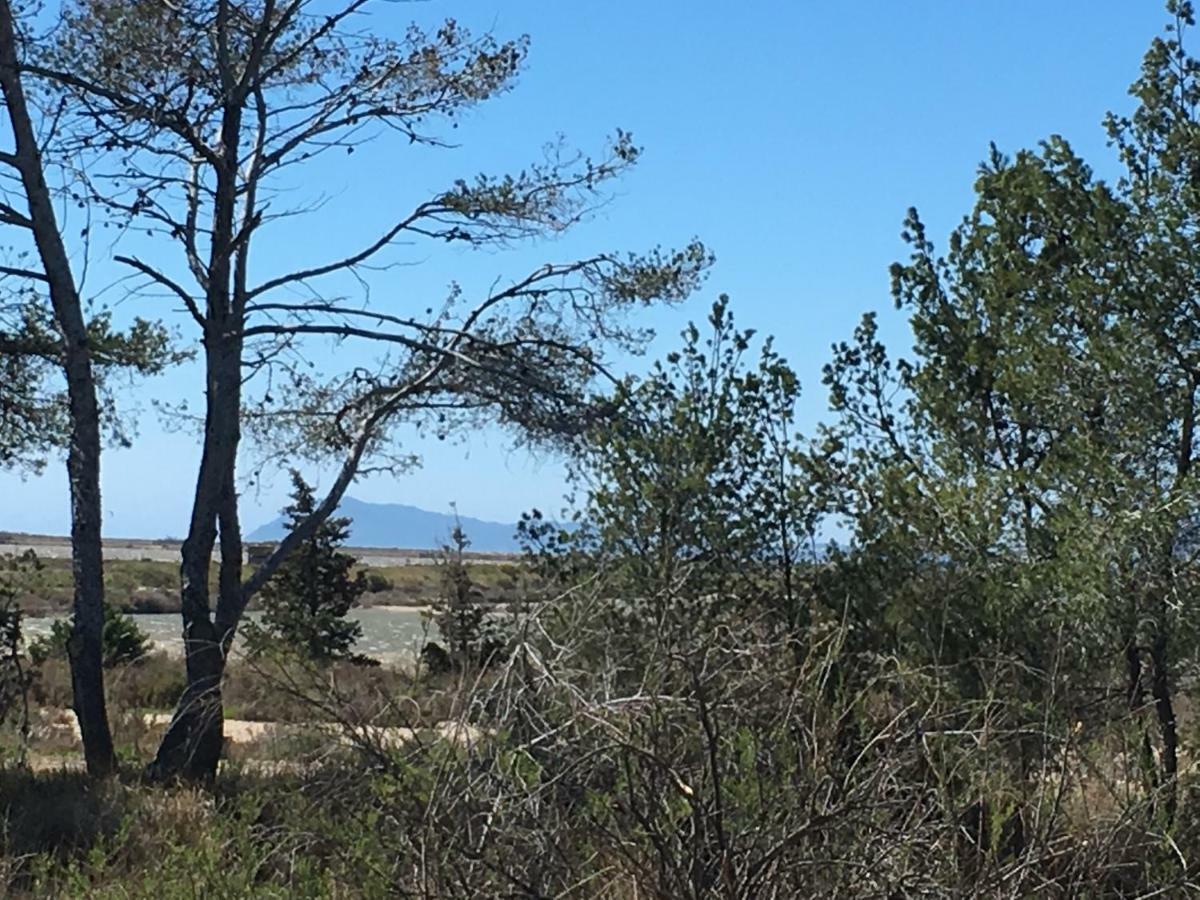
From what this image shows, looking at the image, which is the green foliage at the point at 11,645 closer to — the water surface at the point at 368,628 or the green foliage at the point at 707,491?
the green foliage at the point at 707,491

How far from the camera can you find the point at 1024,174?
862cm

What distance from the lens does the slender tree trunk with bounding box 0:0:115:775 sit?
12219 mm

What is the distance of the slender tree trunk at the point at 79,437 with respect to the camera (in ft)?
40.1

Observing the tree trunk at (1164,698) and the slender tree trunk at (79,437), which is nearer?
the tree trunk at (1164,698)

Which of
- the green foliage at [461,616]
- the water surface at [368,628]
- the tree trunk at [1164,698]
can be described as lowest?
the water surface at [368,628]

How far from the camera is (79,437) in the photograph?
12453 mm

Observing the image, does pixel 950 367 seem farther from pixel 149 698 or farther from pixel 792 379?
pixel 149 698

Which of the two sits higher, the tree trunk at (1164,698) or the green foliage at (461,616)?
the green foliage at (461,616)

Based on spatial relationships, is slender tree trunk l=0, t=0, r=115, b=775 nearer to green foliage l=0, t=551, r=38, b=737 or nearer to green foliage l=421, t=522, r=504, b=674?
green foliage l=0, t=551, r=38, b=737

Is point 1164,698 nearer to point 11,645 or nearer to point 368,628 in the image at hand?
point 11,645

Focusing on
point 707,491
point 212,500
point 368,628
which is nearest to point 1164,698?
point 707,491

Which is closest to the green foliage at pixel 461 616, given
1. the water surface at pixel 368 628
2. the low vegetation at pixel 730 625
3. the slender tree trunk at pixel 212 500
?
the low vegetation at pixel 730 625

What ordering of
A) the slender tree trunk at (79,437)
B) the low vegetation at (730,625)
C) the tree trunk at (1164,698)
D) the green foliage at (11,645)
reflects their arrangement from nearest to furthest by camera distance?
the low vegetation at (730,625)
the tree trunk at (1164,698)
the slender tree trunk at (79,437)
the green foliage at (11,645)

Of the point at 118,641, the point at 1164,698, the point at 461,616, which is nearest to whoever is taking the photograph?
the point at 461,616
